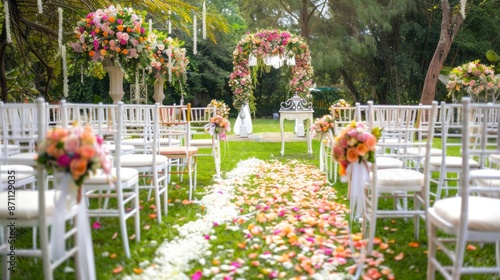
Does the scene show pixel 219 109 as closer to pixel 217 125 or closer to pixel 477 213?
pixel 217 125

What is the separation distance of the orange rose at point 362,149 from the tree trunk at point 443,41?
31.4 ft

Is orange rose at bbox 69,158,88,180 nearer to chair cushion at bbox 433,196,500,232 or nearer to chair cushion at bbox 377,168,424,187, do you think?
chair cushion at bbox 433,196,500,232

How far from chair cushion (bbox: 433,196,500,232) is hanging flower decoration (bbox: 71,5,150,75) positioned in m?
3.56

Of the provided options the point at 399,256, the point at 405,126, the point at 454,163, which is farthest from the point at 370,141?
the point at 454,163

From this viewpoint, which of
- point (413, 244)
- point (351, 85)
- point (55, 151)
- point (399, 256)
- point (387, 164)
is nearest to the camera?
point (55, 151)

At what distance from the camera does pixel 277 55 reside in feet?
30.8

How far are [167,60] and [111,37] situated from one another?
1.38 meters

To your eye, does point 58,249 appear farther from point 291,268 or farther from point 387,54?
point 387,54

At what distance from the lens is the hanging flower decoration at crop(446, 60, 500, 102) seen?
8.39m

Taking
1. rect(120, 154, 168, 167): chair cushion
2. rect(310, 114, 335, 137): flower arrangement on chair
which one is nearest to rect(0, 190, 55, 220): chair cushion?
rect(120, 154, 168, 167): chair cushion

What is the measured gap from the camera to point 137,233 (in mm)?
3172

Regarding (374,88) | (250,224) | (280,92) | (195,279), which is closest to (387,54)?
(374,88)

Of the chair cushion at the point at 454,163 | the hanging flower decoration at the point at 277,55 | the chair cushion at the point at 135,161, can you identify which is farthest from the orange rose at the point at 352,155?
the hanging flower decoration at the point at 277,55

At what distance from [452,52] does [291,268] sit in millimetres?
14995
